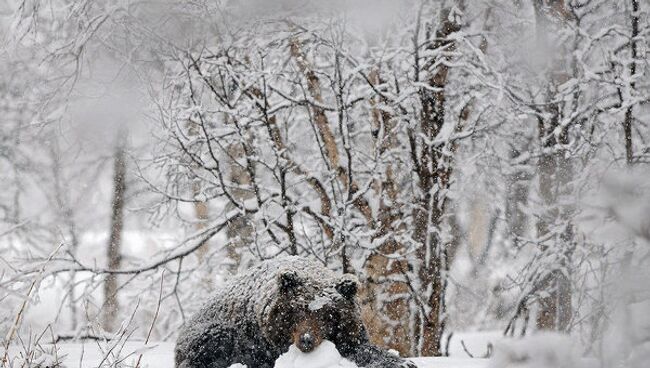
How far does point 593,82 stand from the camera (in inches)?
236

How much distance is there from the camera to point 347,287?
9.18 ft

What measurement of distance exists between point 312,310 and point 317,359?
27 cm

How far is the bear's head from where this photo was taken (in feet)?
8.69

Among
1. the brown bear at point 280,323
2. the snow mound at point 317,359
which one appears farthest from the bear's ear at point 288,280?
the snow mound at point 317,359

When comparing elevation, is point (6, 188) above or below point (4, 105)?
below

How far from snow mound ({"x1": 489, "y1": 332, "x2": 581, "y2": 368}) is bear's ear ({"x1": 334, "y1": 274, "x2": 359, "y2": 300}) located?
1.89m

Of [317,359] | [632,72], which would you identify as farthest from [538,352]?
[632,72]

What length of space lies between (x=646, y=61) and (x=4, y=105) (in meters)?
10.4

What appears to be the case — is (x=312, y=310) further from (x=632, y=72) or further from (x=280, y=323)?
(x=632, y=72)

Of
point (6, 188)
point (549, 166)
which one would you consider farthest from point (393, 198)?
point (6, 188)

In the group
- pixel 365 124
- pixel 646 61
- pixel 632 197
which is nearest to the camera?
pixel 632 197

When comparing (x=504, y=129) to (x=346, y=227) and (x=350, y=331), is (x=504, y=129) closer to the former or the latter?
(x=346, y=227)

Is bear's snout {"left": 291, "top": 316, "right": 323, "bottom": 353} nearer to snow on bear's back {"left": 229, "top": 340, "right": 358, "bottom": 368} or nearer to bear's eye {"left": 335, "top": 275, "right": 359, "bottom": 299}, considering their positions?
snow on bear's back {"left": 229, "top": 340, "right": 358, "bottom": 368}

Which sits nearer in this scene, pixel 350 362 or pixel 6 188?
pixel 350 362
